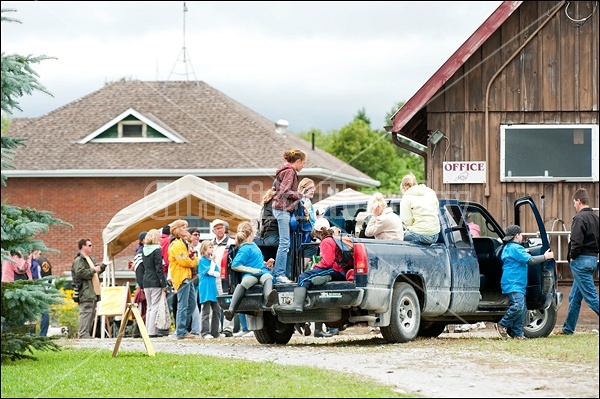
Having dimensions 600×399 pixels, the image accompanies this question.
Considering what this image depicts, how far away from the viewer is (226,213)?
79.0ft

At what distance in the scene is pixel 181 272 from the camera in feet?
59.9

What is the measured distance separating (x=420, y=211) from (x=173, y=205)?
931 centimetres

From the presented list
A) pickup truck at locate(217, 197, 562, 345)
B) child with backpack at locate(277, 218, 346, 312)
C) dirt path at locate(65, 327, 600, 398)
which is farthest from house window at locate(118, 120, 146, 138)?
child with backpack at locate(277, 218, 346, 312)

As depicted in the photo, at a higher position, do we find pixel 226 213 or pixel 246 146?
pixel 246 146

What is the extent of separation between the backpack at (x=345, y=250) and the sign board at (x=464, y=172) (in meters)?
6.62

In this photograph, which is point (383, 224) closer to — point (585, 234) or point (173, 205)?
point (585, 234)

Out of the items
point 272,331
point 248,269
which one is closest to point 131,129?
point 272,331

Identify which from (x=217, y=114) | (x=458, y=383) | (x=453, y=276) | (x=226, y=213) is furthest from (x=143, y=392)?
(x=217, y=114)

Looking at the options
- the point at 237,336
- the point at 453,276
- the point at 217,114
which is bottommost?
the point at 237,336

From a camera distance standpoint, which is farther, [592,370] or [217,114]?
[217,114]

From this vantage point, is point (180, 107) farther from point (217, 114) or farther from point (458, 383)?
point (458, 383)

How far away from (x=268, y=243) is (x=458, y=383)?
5.60 meters

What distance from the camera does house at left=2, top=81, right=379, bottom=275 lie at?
37.9m

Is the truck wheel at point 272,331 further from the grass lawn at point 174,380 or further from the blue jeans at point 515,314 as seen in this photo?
the blue jeans at point 515,314
